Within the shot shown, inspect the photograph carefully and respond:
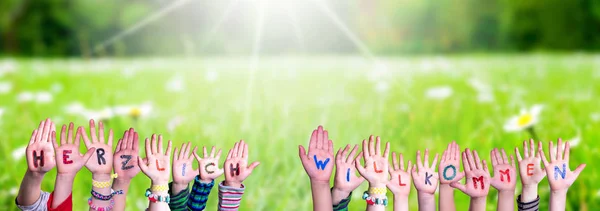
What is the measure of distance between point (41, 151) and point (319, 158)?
17.6 inches

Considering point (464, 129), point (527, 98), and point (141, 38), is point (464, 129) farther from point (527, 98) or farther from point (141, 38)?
point (141, 38)

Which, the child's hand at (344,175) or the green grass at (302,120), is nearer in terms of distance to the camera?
the child's hand at (344,175)

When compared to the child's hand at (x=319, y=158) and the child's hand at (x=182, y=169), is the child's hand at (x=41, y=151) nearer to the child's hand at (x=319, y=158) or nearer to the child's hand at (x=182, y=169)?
the child's hand at (x=182, y=169)

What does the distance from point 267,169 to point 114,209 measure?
0.58 meters

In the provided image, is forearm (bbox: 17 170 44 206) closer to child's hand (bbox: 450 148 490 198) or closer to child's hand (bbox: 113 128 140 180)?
child's hand (bbox: 113 128 140 180)

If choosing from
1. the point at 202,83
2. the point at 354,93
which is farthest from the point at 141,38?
the point at 354,93

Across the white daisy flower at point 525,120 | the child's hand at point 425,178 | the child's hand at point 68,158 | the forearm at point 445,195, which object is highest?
the white daisy flower at point 525,120

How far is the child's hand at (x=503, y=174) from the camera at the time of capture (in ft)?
3.07

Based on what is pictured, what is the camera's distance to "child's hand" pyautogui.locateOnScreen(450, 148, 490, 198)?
918mm

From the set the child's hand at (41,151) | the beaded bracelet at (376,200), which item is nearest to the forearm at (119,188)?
the child's hand at (41,151)

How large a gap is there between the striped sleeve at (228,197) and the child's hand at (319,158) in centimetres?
12

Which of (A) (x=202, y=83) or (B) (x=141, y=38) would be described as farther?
(B) (x=141, y=38)

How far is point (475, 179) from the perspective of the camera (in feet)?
3.03

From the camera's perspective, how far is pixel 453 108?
2459 mm
